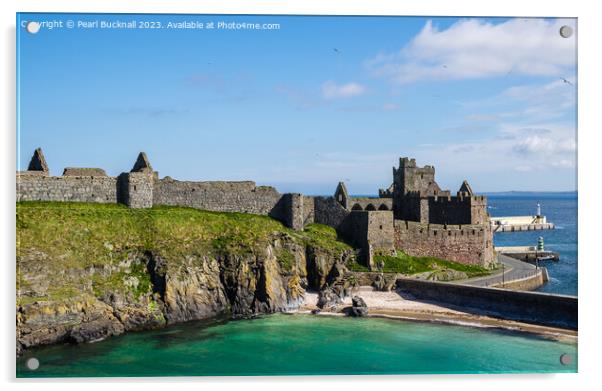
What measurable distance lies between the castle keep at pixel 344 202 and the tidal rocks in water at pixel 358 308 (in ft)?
16.9

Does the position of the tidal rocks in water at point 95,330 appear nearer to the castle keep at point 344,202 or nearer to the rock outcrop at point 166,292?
the rock outcrop at point 166,292

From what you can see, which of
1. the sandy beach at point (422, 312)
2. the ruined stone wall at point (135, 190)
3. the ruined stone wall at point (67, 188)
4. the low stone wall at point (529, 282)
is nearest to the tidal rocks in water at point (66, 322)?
the ruined stone wall at point (67, 188)

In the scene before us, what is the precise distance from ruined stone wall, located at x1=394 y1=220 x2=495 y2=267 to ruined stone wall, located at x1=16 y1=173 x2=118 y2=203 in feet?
63.7

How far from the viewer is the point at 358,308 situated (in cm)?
3575

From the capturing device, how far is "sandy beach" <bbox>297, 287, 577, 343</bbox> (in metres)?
31.4

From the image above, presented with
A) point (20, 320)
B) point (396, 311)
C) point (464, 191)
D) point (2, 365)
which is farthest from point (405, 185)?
point (2, 365)

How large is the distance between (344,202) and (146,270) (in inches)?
697

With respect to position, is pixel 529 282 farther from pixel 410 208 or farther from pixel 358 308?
pixel 358 308

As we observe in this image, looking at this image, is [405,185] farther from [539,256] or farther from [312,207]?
[539,256]

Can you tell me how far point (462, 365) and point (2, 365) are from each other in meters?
16.2

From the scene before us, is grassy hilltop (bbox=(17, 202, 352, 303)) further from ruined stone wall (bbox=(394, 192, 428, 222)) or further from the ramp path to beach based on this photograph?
the ramp path to beach

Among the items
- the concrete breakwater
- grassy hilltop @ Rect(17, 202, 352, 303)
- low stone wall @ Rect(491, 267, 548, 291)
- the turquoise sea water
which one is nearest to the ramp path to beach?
low stone wall @ Rect(491, 267, 548, 291)

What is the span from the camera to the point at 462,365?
2409 cm

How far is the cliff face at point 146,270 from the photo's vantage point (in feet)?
98.6
